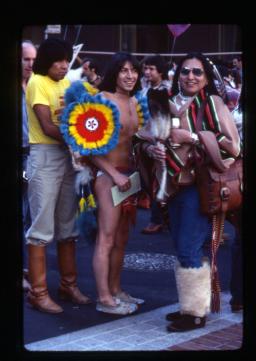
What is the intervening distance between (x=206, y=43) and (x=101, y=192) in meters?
1.16

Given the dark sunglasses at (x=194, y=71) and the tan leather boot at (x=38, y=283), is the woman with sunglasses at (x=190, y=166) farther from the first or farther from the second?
the tan leather boot at (x=38, y=283)

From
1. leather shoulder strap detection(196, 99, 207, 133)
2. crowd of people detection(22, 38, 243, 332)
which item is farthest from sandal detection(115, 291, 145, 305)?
leather shoulder strap detection(196, 99, 207, 133)

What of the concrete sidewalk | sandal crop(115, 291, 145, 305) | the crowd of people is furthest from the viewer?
sandal crop(115, 291, 145, 305)

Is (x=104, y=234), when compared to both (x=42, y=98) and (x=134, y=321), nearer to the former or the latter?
(x=134, y=321)

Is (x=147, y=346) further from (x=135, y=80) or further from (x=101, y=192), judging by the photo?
(x=135, y=80)

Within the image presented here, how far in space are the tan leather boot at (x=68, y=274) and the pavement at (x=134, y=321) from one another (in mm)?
45

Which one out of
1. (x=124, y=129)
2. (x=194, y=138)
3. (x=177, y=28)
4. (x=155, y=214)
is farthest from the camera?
(x=155, y=214)

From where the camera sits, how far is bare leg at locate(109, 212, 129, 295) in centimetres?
551

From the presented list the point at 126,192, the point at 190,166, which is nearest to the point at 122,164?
the point at 126,192

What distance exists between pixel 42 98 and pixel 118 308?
A: 143cm

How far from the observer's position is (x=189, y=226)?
527 centimetres

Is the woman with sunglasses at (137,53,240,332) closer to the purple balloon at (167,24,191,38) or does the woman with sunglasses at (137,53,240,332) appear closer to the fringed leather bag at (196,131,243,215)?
the fringed leather bag at (196,131,243,215)

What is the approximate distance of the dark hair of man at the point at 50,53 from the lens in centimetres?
515

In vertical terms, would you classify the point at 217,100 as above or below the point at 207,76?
below
